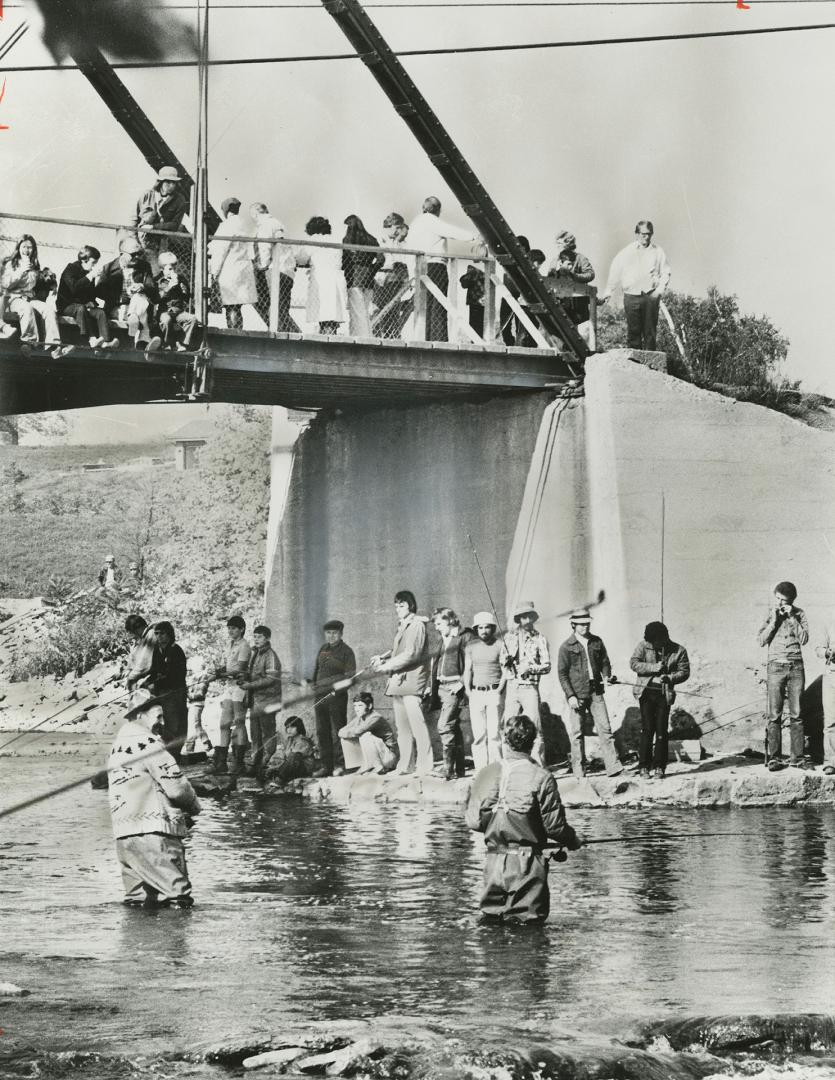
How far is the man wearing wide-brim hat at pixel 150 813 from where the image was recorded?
12297 mm

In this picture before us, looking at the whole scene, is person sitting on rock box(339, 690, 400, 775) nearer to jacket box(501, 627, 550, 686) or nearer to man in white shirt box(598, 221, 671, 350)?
jacket box(501, 627, 550, 686)

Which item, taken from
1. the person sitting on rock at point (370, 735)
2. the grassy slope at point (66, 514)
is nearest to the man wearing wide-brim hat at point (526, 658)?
the person sitting on rock at point (370, 735)

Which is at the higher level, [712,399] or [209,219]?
[209,219]

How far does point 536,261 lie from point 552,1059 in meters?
16.5

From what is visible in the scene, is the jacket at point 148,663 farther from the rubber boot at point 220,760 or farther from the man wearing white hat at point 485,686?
the man wearing white hat at point 485,686

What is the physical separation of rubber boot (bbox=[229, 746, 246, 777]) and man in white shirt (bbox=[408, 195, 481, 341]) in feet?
17.6

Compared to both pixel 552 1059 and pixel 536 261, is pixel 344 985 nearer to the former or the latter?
pixel 552 1059

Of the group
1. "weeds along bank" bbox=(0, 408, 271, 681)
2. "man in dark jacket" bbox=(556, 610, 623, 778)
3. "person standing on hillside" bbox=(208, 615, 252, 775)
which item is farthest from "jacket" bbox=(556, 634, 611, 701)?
"weeds along bank" bbox=(0, 408, 271, 681)

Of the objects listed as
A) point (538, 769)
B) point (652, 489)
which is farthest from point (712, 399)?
point (538, 769)

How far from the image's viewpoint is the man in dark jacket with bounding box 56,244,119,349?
19.5 meters

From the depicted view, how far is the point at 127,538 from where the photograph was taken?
68688 millimetres

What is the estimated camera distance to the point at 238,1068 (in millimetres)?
7910

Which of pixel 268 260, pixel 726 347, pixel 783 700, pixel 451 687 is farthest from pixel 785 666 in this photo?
pixel 726 347

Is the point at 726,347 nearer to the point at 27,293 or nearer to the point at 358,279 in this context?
the point at 358,279
